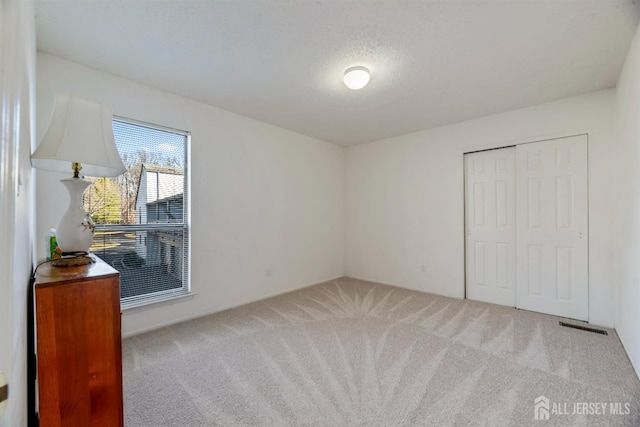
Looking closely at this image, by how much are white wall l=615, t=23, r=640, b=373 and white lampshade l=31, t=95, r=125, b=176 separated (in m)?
3.40

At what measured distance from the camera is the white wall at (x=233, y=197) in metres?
2.44

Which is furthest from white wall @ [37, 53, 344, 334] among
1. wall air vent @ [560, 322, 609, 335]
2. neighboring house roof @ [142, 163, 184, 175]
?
wall air vent @ [560, 322, 609, 335]

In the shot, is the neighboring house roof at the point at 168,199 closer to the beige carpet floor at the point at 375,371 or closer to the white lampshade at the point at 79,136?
the beige carpet floor at the point at 375,371

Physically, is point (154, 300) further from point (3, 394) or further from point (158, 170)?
point (3, 394)

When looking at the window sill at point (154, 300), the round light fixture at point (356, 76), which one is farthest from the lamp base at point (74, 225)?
the round light fixture at point (356, 76)

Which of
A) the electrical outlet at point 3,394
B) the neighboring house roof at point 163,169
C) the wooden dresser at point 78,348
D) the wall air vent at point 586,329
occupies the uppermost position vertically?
the neighboring house roof at point 163,169

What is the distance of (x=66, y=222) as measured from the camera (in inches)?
54.3

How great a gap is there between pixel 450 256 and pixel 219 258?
125 inches

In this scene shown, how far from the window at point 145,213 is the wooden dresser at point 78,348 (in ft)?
5.66

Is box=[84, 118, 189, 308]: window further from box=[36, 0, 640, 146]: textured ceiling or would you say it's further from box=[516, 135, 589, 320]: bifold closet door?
box=[516, 135, 589, 320]: bifold closet door

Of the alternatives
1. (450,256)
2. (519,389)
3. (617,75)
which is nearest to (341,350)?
(519,389)

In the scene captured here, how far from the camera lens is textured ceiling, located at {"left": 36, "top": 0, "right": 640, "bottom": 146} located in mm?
1793

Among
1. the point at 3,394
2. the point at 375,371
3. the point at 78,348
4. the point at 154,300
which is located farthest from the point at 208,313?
the point at 3,394

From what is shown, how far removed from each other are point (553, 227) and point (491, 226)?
0.64 metres
